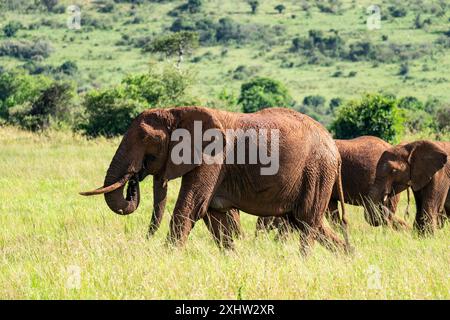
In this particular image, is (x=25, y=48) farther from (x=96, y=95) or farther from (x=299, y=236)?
(x=299, y=236)

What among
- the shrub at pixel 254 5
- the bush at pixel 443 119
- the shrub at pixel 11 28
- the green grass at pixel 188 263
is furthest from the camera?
the shrub at pixel 254 5

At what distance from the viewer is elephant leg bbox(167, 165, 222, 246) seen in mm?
10000

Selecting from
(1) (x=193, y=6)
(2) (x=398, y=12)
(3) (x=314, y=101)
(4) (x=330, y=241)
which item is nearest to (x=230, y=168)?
(4) (x=330, y=241)

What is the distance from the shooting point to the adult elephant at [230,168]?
10.0m

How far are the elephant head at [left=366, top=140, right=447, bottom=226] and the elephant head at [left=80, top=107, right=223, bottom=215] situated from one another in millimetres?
3538

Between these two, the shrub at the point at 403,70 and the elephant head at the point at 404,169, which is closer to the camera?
the elephant head at the point at 404,169

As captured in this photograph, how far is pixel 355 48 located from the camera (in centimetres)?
6969

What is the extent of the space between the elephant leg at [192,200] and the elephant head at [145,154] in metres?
0.11

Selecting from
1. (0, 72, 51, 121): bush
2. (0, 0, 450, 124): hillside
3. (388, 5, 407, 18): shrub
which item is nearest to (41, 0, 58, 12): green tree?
(0, 0, 450, 124): hillside

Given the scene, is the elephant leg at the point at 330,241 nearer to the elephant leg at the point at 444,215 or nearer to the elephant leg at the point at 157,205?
the elephant leg at the point at 157,205

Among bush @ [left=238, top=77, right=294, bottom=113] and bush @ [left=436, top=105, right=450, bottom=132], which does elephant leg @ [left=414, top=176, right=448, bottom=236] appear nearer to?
bush @ [left=436, top=105, right=450, bottom=132]

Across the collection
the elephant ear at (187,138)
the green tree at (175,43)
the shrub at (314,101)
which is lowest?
the shrub at (314,101)

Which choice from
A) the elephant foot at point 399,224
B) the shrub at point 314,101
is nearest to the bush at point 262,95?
the shrub at point 314,101

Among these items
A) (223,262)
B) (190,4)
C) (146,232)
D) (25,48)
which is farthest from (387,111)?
(190,4)
